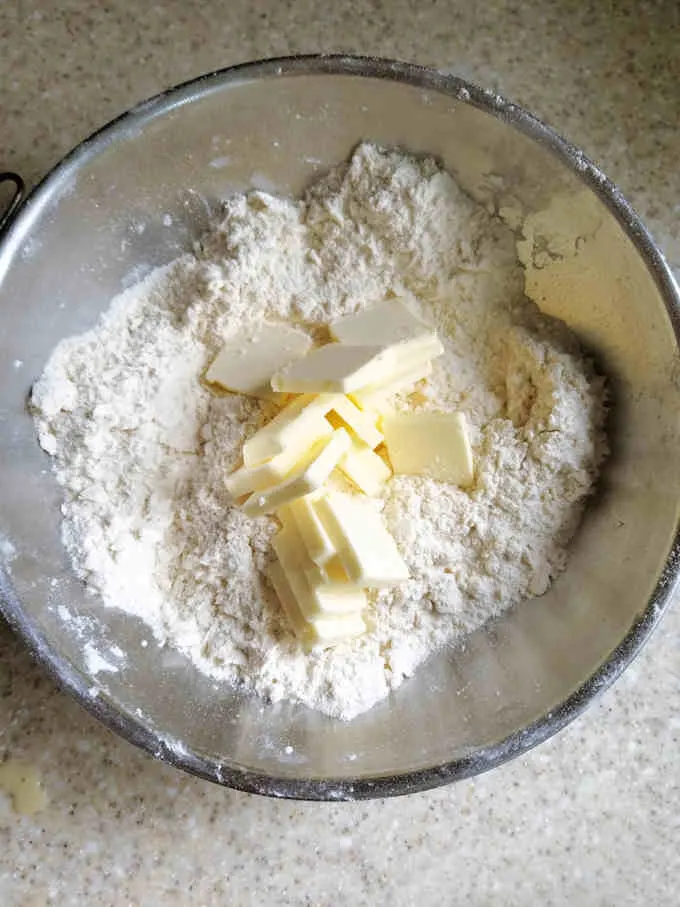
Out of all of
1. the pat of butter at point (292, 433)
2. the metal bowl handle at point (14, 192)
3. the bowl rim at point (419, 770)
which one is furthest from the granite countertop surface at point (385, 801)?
the pat of butter at point (292, 433)

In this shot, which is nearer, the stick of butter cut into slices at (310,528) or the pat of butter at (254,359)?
the stick of butter cut into slices at (310,528)

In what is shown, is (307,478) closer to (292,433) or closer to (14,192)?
(292,433)

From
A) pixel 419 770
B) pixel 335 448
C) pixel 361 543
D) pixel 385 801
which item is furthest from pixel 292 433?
pixel 385 801

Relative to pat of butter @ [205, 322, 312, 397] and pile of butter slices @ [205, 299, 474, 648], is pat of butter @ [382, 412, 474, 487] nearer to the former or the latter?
pile of butter slices @ [205, 299, 474, 648]

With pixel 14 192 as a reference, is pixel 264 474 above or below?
below

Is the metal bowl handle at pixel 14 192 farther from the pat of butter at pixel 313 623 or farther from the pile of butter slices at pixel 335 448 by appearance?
Result: the pat of butter at pixel 313 623

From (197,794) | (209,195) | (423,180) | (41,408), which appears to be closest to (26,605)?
(41,408)
